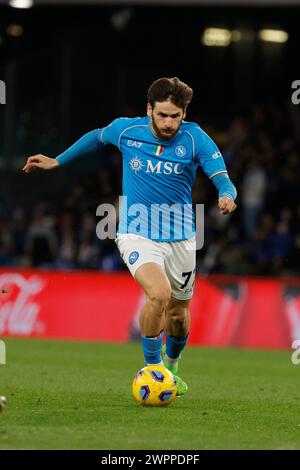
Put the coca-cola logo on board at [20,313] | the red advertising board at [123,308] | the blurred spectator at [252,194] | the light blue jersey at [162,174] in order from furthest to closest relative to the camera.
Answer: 1. the blurred spectator at [252,194]
2. the coca-cola logo on board at [20,313]
3. the red advertising board at [123,308]
4. the light blue jersey at [162,174]

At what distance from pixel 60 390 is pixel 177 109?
9.50 feet

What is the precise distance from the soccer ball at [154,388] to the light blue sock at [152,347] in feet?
0.43

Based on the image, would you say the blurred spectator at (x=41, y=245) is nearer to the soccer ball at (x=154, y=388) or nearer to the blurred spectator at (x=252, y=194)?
the blurred spectator at (x=252, y=194)

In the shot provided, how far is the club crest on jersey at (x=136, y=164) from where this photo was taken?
10000 mm

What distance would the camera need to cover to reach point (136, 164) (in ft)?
32.9

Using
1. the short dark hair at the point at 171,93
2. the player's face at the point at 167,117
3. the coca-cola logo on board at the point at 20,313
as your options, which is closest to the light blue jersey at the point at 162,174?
the player's face at the point at 167,117

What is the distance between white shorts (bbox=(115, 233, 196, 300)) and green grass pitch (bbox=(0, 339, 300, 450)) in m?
1.03

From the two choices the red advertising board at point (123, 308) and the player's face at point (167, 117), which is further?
the red advertising board at point (123, 308)

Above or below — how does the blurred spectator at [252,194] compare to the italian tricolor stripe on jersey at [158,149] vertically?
above

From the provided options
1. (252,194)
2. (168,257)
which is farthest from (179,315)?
(252,194)

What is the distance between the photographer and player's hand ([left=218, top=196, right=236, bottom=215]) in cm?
920

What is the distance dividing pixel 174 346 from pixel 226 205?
1.91 metres

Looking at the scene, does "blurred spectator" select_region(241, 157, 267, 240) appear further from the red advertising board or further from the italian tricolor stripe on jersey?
the italian tricolor stripe on jersey

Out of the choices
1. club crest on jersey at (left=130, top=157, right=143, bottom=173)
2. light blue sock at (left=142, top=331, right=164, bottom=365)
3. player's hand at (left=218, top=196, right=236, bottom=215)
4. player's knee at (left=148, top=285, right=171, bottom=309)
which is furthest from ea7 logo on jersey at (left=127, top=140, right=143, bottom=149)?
light blue sock at (left=142, top=331, right=164, bottom=365)
